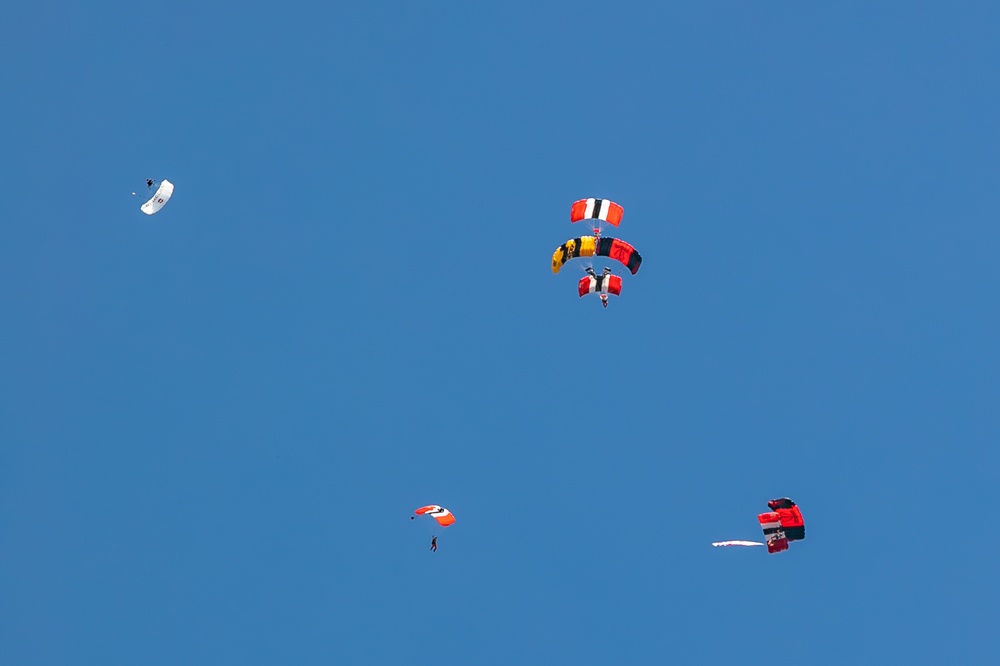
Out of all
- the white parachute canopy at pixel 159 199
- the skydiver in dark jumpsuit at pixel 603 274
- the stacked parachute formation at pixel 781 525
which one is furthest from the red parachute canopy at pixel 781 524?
the white parachute canopy at pixel 159 199

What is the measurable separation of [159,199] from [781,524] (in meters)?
30.3

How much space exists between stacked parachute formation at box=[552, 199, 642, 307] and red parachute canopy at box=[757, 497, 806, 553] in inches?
396

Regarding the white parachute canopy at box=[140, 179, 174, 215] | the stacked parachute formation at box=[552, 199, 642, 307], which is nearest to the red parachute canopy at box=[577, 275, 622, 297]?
the stacked parachute formation at box=[552, 199, 642, 307]

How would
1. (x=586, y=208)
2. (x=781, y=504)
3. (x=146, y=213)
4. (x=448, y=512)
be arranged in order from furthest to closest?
(x=146, y=213) → (x=448, y=512) → (x=586, y=208) → (x=781, y=504)

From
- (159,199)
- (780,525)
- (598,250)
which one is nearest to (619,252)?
(598,250)

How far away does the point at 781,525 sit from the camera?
4219cm

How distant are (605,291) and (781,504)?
10938 millimetres

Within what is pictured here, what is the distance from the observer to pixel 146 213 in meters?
56.2

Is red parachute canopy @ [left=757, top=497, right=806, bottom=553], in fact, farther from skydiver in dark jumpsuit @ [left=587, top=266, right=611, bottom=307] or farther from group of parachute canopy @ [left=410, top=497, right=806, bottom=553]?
Result: skydiver in dark jumpsuit @ [left=587, top=266, right=611, bottom=307]

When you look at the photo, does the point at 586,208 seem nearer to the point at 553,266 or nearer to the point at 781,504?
the point at 553,266

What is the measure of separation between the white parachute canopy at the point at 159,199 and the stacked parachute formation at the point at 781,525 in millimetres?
28630

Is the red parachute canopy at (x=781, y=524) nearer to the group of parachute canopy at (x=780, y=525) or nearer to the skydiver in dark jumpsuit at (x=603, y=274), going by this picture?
the group of parachute canopy at (x=780, y=525)

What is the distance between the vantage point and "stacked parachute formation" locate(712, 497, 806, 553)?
41.7 metres

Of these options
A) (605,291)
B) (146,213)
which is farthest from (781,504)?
(146,213)
